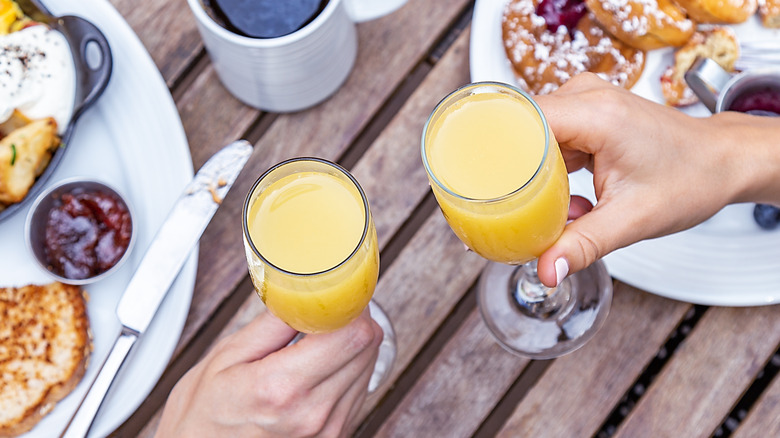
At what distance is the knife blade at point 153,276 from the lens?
3.50 feet

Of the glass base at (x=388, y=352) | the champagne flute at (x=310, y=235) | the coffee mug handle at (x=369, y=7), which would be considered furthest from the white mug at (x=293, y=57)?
the glass base at (x=388, y=352)

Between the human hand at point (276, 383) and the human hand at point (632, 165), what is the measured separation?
10.3 inches

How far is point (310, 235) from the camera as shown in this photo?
2.84ft

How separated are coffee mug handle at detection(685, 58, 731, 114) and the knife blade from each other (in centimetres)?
71

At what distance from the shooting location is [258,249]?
2.78ft

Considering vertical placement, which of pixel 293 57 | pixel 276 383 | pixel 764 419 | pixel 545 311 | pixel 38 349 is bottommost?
pixel 764 419

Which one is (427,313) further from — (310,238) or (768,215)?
(768,215)

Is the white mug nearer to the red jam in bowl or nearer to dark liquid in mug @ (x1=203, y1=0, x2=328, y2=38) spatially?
dark liquid in mug @ (x1=203, y1=0, x2=328, y2=38)

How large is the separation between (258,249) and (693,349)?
73 cm

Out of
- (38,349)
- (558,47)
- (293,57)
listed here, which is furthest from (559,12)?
(38,349)

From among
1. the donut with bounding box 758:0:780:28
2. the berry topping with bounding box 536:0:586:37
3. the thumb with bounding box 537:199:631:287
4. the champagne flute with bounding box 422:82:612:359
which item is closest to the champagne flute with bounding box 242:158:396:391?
the champagne flute with bounding box 422:82:612:359

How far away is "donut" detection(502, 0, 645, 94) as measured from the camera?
3.79 feet

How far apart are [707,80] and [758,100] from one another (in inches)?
3.5

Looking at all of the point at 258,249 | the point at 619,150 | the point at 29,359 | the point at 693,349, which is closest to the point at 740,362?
the point at 693,349
